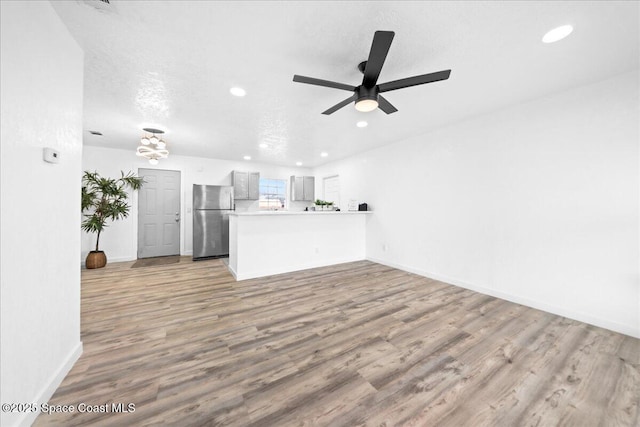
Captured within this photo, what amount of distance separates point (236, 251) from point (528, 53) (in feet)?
14.2

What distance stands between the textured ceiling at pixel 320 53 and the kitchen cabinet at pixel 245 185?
2797 mm

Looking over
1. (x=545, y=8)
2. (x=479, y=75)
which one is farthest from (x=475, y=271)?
(x=545, y=8)

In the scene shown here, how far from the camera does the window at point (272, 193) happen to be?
6.86 meters

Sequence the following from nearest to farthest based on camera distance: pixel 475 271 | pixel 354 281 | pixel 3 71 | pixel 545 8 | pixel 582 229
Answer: pixel 3 71 < pixel 545 8 < pixel 582 229 < pixel 475 271 < pixel 354 281

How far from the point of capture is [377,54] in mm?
1563

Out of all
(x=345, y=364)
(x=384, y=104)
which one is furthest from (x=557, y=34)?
(x=345, y=364)

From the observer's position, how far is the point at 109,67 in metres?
2.11

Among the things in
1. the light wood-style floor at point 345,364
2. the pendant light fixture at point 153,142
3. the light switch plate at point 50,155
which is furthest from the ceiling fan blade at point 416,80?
the pendant light fixture at point 153,142

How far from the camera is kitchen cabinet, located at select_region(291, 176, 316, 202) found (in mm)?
7004

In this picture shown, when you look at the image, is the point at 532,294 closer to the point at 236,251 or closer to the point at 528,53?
the point at 528,53

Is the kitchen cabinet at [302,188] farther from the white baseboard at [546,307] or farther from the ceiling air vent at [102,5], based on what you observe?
the ceiling air vent at [102,5]

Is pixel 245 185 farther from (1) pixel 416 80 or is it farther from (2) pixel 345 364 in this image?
(2) pixel 345 364

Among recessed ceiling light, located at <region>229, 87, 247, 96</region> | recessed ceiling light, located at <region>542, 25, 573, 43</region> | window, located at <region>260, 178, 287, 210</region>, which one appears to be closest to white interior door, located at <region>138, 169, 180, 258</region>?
window, located at <region>260, 178, 287, 210</region>

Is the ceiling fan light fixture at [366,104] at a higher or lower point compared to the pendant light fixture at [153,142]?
lower
